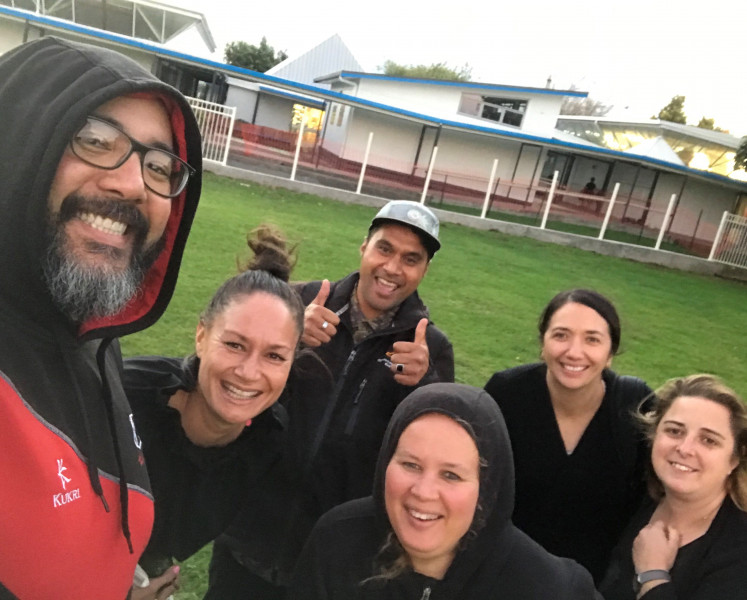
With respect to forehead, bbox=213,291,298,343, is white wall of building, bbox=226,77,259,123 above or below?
above

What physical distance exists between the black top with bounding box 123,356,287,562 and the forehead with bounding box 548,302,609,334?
134 centimetres

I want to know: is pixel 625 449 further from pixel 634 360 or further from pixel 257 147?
pixel 257 147

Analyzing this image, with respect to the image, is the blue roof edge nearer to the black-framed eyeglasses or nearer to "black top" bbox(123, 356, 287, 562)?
"black top" bbox(123, 356, 287, 562)

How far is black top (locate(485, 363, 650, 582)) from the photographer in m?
2.46

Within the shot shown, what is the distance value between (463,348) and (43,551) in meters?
5.83

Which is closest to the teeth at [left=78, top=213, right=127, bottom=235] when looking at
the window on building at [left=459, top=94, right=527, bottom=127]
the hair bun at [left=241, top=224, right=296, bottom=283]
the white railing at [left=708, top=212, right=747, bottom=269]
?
the hair bun at [left=241, top=224, right=296, bottom=283]

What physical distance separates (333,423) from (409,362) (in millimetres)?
404

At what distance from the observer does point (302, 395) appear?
2.48 meters

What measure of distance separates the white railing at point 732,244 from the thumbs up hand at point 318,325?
17667 mm

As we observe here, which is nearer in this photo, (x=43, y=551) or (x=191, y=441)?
(x=43, y=551)

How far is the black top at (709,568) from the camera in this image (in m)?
1.98

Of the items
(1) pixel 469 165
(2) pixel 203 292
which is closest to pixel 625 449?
(2) pixel 203 292

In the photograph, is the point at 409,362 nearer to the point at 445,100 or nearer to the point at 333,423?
the point at 333,423

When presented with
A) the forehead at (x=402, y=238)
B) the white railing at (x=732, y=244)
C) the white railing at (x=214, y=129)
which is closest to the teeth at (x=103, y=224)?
the forehead at (x=402, y=238)
